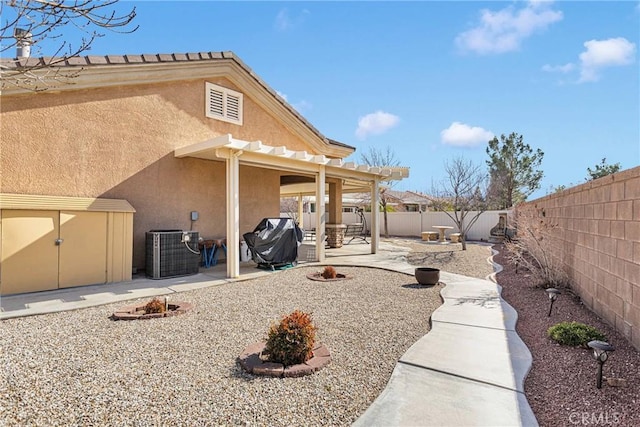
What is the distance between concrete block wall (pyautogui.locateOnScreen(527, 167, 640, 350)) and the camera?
13.9 ft

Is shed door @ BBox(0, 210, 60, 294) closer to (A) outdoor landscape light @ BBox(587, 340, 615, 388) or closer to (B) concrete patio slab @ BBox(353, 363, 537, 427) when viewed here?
(B) concrete patio slab @ BBox(353, 363, 537, 427)

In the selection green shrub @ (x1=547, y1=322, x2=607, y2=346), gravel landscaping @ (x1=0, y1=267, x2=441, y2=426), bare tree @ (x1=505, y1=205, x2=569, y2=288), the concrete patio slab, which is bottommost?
the concrete patio slab

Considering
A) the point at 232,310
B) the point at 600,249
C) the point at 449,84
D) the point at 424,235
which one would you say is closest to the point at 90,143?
the point at 232,310

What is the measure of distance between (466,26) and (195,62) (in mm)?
A: 7829

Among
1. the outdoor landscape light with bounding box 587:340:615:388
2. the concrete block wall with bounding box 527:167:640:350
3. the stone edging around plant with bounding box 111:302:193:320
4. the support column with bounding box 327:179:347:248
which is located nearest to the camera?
the outdoor landscape light with bounding box 587:340:615:388

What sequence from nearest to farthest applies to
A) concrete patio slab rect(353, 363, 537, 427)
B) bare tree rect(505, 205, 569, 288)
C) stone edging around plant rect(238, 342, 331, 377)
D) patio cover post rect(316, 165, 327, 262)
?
concrete patio slab rect(353, 363, 537, 427) → stone edging around plant rect(238, 342, 331, 377) → bare tree rect(505, 205, 569, 288) → patio cover post rect(316, 165, 327, 262)

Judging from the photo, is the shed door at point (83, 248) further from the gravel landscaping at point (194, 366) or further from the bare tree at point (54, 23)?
the bare tree at point (54, 23)

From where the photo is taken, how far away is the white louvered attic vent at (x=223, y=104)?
11297mm

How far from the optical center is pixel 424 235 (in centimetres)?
2148

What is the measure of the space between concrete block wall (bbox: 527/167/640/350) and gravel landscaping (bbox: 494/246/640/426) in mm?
313

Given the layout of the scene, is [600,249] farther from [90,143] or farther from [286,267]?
[90,143]

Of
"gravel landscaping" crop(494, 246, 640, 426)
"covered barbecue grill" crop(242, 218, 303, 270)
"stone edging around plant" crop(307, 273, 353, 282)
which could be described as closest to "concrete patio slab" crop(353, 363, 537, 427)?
"gravel landscaping" crop(494, 246, 640, 426)

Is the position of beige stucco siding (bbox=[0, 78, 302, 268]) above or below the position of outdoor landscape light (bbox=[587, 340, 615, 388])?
Result: above

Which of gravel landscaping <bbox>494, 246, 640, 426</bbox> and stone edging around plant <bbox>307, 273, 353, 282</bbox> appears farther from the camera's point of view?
stone edging around plant <bbox>307, 273, 353, 282</bbox>
